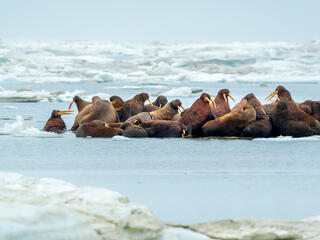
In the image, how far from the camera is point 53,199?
14.7ft

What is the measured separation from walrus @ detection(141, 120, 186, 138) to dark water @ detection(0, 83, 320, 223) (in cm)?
42

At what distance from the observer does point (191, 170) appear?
6.87m

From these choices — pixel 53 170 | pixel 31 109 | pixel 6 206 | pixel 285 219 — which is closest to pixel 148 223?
pixel 6 206

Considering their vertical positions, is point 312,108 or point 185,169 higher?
point 312,108

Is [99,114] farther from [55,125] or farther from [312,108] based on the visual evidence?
[312,108]

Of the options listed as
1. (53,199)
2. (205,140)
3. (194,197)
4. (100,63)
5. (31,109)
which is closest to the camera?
(53,199)

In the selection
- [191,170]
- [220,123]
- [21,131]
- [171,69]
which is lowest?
[191,170]

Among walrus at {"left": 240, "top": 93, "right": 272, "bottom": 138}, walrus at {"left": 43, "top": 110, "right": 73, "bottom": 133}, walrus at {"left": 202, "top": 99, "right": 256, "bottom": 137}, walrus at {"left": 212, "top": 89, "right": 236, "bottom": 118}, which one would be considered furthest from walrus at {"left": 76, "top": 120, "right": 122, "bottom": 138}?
walrus at {"left": 240, "top": 93, "right": 272, "bottom": 138}

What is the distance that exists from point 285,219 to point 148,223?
1213 millimetres

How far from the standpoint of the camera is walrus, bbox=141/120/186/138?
392 inches

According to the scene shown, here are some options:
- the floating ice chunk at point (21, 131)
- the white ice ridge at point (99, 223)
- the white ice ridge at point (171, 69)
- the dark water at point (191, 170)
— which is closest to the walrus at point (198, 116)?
the dark water at point (191, 170)

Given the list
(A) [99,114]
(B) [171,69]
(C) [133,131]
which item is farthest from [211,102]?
(B) [171,69]

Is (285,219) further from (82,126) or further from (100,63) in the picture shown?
(100,63)

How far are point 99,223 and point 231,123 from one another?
6125 mm
